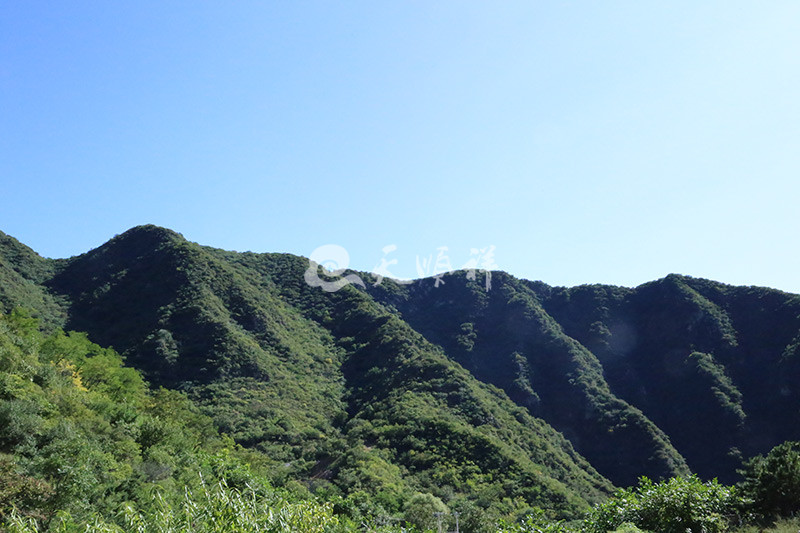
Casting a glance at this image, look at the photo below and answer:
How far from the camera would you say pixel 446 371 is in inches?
2562

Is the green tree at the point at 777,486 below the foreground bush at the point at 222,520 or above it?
above

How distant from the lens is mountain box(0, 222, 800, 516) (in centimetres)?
4716

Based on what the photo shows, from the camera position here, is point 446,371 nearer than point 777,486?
No

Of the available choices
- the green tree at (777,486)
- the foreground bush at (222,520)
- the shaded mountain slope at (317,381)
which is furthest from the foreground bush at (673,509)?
the shaded mountain slope at (317,381)

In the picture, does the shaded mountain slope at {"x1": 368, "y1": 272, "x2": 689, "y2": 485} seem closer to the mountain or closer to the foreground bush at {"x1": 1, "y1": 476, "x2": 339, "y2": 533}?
the mountain

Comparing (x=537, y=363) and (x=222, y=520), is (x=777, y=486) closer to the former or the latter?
(x=222, y=520)

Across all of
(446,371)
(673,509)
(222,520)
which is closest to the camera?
(222,520)

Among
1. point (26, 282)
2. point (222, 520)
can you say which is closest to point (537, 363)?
point (222, 520)

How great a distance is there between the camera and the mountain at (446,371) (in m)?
47.2

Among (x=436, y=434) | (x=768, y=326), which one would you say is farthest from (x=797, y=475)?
(x=768, y=326)

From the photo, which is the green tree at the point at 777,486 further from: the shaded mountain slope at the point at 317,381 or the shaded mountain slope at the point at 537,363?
the shaded mountain slope at the point at 537,363

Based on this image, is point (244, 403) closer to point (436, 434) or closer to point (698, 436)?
point (436, 434)

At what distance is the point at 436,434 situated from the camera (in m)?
50.0

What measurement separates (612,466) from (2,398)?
65.7m
